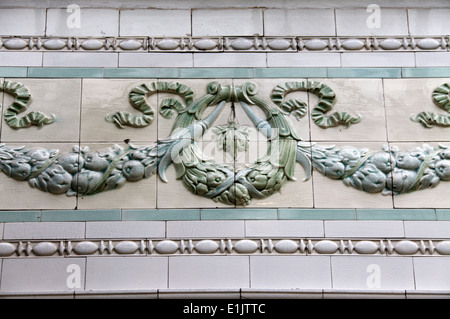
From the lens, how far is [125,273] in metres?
6.07

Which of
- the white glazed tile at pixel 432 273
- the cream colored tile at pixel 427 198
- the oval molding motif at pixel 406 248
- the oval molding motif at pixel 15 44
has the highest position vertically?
the oval molding motif at pixel 15 44

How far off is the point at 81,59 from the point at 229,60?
1.33m

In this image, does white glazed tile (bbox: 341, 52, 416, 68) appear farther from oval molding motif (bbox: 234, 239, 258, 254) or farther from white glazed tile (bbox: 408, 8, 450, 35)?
oval molding motif (bbox: 234, 239, 258, 254)

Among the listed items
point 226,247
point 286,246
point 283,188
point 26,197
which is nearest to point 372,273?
point 286,246

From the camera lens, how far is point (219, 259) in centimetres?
611

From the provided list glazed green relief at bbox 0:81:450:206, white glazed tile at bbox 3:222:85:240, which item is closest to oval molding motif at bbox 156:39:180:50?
glazed green relief at bbox 0:81:450:206

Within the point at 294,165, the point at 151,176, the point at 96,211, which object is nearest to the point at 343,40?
the point at 294,165

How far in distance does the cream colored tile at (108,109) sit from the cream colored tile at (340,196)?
1.48 metres

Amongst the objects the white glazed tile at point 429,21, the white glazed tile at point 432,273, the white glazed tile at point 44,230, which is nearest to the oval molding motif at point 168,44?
the white glazed tile at point 44,230

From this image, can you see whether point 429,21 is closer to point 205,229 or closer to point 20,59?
point 205,229

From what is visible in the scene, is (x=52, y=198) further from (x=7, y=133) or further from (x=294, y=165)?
(x=294, y=165)

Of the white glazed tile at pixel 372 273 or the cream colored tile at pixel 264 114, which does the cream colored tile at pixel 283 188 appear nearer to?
the cream colored tile at pixel 264 114

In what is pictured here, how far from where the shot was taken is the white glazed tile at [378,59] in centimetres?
675

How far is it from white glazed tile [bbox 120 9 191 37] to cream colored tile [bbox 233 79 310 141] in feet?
2.44
